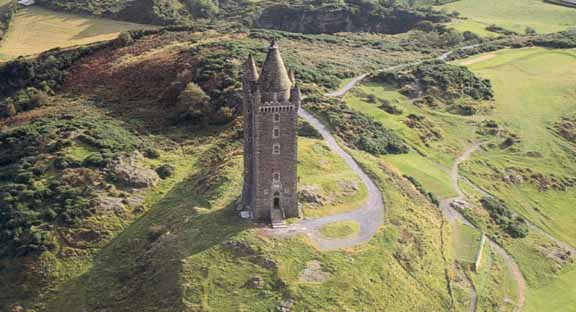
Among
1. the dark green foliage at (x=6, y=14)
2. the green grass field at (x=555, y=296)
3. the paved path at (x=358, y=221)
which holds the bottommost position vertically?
the green grass field at (x=555, y=296)

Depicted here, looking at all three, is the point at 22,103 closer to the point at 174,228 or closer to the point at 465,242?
the point at 174,228

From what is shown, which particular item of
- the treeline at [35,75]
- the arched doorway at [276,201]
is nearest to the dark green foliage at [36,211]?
the arched doorway at [276,201]

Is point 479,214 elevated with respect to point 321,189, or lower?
lower

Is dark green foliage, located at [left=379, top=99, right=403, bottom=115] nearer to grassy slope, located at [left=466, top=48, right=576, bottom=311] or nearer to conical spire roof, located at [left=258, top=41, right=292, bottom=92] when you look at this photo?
grassy slope, located at [left=466, top=48, right=576, bottom=311]

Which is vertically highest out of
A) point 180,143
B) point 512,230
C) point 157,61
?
point 157,61

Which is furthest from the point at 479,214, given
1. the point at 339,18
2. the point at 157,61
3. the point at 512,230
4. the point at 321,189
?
the point at 339,18

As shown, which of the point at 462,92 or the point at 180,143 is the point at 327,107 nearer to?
the point at 180,143

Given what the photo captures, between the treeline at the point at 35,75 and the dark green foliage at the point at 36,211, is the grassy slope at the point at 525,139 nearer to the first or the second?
the dark green foliage at the point at 36,211
